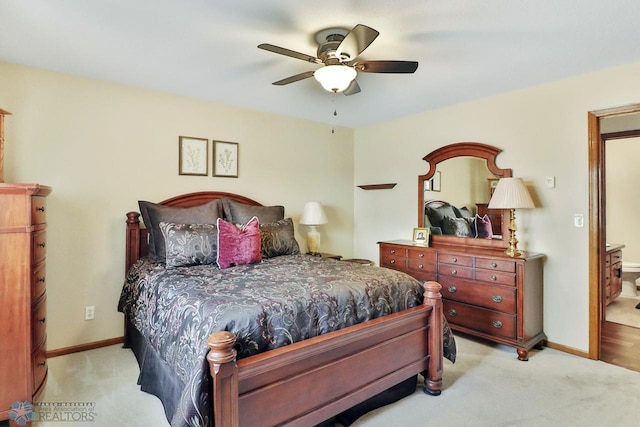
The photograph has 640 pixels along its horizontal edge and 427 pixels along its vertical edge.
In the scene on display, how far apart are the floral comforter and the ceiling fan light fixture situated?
1311 millimetres

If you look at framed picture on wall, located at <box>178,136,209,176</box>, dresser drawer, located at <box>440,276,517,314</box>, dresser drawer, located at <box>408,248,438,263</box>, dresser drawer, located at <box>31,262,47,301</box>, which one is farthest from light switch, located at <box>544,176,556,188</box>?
dresser drawer, located at <box>31,262,47,301</box>

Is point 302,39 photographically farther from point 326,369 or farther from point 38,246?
point 38,246

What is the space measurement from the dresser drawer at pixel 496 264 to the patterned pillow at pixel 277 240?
172cm

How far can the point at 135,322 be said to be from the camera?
2648mm

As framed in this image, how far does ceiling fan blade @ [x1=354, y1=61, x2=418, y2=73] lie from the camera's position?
217 cm

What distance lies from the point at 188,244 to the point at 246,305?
1.26 meters

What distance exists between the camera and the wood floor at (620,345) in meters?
2.84

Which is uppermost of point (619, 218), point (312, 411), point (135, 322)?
point (619, 218)

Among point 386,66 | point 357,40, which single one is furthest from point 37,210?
point 386,66

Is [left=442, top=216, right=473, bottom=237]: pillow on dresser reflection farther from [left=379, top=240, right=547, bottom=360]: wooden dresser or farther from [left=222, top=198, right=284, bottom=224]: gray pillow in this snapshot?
[left=222, top=198, right=284, bottom=224]: gray pillow

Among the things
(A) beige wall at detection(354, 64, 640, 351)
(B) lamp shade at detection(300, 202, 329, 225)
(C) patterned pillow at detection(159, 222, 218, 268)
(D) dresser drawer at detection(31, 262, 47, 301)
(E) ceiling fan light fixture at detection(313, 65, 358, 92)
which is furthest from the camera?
(B) lamp shade at detection(300, 202, 329, 225)

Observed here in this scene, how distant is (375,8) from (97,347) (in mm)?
3506

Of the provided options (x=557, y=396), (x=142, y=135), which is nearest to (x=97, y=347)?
(x=142, y=135)

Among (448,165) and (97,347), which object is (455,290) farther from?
(97,347)
